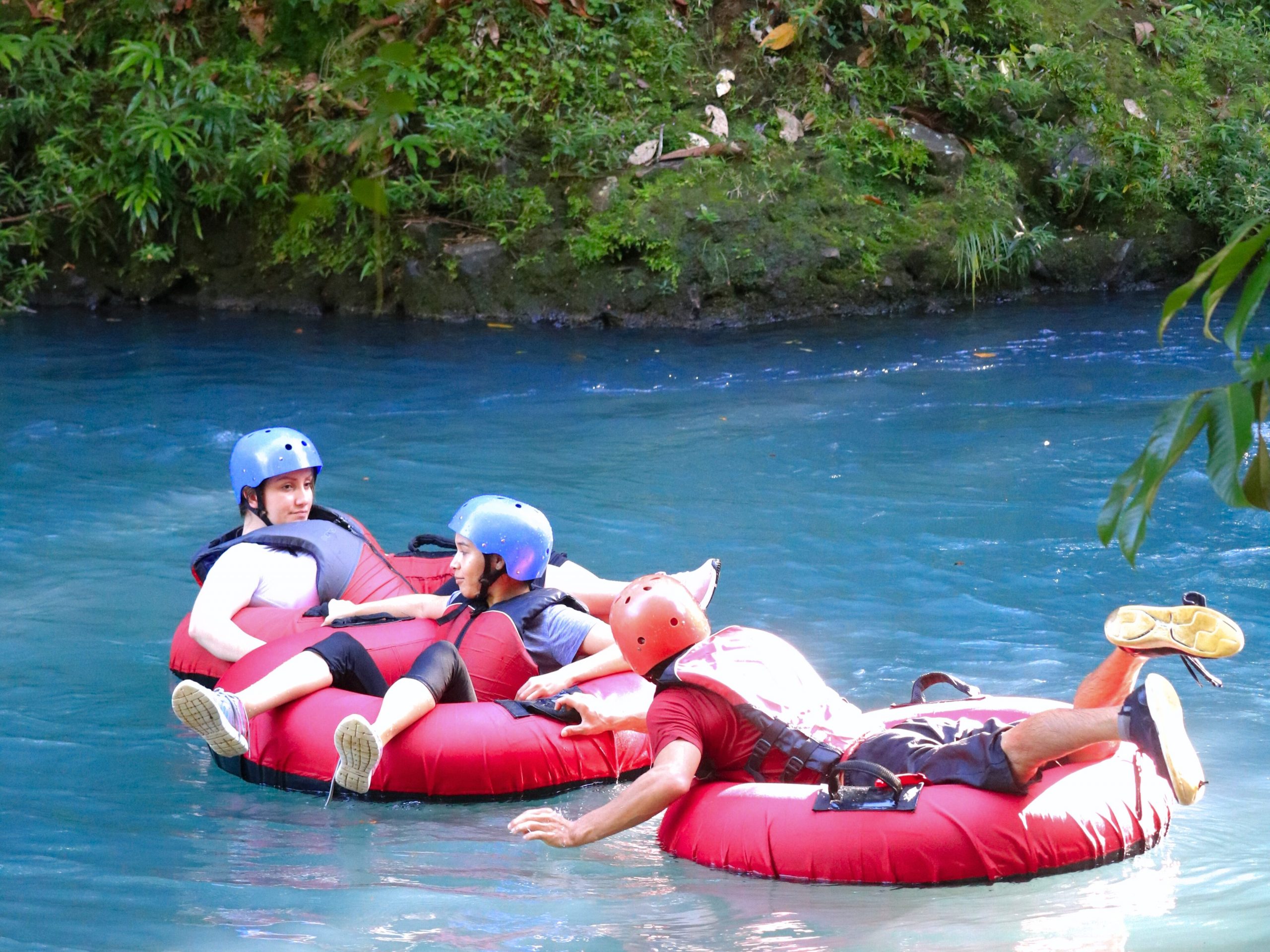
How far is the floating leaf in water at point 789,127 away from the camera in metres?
13.2

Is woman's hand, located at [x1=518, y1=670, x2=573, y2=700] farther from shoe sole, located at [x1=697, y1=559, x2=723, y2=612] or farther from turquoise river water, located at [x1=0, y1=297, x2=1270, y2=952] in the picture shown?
shoe sole, located at [x1=697, y1=559, x2=723, y2=612]

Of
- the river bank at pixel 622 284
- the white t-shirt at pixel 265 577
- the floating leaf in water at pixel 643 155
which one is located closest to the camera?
the white t-shirt at pixel 265 577

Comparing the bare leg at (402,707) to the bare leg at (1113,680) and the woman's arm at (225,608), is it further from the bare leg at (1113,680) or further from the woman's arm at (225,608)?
the bare leg at (1113,680)

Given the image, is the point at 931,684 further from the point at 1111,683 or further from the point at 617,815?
the point at 617,815

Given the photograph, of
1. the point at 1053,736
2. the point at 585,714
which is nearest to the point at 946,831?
the point at 1053,736

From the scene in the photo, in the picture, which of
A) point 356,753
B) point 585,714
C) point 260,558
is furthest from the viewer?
point 260,558

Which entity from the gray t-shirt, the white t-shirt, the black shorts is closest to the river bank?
the white t-shirt

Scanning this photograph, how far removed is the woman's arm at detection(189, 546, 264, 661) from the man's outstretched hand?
1.94 m

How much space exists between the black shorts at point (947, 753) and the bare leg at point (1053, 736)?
0.03 m

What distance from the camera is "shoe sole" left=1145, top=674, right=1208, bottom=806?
10.9ft

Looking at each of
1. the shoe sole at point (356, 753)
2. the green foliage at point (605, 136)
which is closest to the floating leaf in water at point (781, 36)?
the green foliage at point (605, 136)

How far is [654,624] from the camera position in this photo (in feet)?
13.5

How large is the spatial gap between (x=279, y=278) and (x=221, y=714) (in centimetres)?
966

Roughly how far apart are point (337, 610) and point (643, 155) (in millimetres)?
8405
